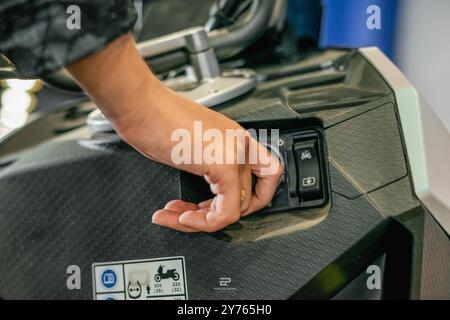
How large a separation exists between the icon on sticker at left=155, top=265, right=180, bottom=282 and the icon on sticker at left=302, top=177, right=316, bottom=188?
185mm

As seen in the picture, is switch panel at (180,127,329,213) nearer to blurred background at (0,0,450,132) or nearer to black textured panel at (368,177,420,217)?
black textured panel at (368,177,420,217)

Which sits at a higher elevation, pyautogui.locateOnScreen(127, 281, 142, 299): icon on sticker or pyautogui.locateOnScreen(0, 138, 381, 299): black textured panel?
pyautogui.locateOnScreen(0, 138, 381, 299): black textured panel

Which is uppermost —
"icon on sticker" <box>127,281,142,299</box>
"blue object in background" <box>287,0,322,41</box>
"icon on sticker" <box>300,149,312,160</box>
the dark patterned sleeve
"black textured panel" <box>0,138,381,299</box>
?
"blue object in background" <box>287,0,322,41</box>

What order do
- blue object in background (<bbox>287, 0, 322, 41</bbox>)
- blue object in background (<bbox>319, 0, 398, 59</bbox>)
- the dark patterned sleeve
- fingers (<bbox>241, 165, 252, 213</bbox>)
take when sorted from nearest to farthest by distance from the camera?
the dark patterned sleeve < fingers (<bbox>241, 165, 252, 213</bbox>) < blue object in background (<bbox>287, 0, 322, 41</bbox>) < blue object in background (<bbox>319, 0, 398, 59</bbox>)

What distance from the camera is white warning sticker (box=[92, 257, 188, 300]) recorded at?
75 centimetres

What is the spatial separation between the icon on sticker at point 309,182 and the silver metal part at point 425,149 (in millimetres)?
109

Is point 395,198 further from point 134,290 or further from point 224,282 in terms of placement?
point 134,290

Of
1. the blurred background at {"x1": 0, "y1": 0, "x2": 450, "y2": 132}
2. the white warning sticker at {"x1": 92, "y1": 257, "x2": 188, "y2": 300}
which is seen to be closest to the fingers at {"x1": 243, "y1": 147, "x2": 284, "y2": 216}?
the white warning sticker at {"x1": 92, "y1": 257, "x2": 188, "y2": 300}

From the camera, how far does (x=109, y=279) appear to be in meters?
0.77

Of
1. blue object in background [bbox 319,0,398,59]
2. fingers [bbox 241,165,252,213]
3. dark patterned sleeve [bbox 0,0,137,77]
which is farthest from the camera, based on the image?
blue object in background [bbox 319,0,398,59]

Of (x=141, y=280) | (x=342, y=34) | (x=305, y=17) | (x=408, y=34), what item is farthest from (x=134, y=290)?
(x=408, y=34)

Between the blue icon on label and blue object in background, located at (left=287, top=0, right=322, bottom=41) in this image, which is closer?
the blue icon on label
